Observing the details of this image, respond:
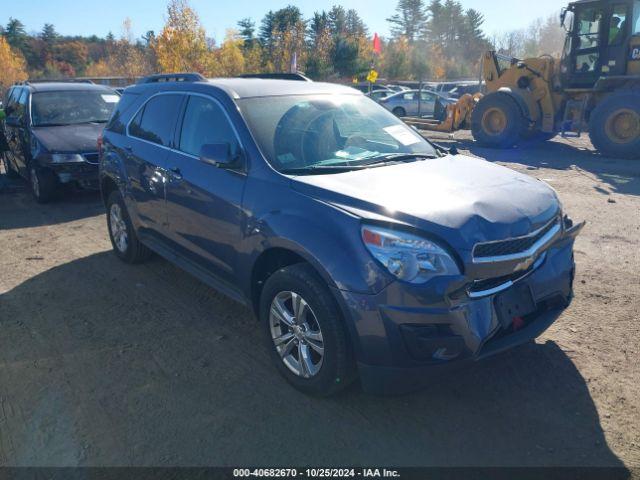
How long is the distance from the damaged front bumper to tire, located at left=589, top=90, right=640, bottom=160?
1099 cm

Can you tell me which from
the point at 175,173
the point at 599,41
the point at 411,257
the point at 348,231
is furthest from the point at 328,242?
the point at 599,41

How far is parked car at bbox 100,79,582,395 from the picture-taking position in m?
2.71

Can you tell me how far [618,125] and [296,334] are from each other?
11.8 meters

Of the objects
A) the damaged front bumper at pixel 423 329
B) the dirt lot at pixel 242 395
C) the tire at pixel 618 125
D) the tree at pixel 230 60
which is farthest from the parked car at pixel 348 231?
the tree at pixel 230 60

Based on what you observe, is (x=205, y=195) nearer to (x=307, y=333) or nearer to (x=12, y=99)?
(x=307, y=333)

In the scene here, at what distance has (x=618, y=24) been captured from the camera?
12.0 metres

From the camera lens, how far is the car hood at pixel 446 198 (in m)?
2.79

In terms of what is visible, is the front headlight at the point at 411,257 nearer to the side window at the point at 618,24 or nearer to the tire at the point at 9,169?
the tire at the point at 9,169

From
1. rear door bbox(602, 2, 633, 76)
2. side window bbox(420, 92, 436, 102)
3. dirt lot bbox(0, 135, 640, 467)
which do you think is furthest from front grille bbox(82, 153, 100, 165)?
side window bbox(420, 92, 436, 102)

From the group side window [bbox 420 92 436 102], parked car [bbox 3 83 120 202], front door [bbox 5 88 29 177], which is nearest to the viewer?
parked car [bbox 3 83 120 202]

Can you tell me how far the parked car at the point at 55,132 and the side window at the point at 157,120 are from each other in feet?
11.3

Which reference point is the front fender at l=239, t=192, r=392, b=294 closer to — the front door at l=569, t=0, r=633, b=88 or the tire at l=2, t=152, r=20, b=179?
the tire at l=2, t=152, r=20, b=179

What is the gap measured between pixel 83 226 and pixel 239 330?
163 inches

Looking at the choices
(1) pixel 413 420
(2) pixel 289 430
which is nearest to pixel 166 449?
(2) pixel 289 430
